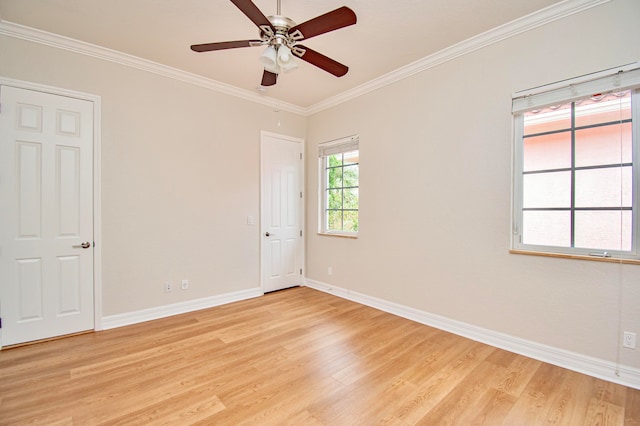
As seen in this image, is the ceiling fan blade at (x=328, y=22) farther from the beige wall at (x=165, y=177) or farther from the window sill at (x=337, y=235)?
the window sill at (x=337, y=235)

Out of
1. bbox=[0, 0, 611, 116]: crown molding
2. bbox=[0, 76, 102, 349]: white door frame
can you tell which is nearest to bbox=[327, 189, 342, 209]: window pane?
bbox=[0, 0, 611, 116]: crown molding

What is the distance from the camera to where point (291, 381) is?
2.12m

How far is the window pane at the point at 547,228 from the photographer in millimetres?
2383

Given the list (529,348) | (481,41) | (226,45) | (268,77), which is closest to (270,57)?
(226,45)

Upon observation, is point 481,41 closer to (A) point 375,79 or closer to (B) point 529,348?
(A) point 375,79

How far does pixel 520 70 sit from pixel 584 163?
96cm

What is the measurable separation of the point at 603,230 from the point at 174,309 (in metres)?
4.27

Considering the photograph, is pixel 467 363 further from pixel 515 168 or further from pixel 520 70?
pixel 520 70

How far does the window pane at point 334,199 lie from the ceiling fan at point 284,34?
2.27 metres

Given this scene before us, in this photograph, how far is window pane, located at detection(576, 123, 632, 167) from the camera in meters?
2.12

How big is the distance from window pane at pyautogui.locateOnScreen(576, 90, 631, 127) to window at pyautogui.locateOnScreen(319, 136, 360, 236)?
2.32m

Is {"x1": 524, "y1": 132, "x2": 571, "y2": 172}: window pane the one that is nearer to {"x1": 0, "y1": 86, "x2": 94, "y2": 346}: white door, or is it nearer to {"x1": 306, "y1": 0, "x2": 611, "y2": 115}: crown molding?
{"x1": 306, "y1": 0, "x2": 611, "y2": 115}: crown molding

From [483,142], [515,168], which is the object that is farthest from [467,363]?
[483,142]

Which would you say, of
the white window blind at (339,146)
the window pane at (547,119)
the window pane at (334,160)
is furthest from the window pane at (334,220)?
the window pane at (547,119)
